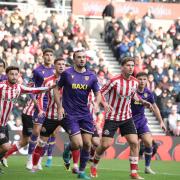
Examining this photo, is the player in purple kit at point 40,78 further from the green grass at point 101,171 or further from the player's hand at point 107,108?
the player's hand at point 107,108

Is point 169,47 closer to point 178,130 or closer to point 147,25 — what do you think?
point 147,25

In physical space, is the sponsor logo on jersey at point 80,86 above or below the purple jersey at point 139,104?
above

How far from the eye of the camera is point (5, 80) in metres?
18.8

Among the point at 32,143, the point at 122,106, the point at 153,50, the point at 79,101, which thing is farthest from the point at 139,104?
the point at 153,50

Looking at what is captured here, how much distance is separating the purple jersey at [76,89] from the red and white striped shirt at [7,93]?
1.75ft

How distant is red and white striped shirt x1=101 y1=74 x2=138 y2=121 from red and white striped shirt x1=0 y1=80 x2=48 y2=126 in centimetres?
148

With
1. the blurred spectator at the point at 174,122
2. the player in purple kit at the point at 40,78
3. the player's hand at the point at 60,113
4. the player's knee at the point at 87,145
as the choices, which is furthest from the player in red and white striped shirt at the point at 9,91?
the blurred spectator at the point at 174,122

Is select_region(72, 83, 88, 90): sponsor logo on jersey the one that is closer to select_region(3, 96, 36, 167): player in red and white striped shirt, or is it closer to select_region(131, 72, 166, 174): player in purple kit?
select_region(131, 72, 166, 174): player in purple kit

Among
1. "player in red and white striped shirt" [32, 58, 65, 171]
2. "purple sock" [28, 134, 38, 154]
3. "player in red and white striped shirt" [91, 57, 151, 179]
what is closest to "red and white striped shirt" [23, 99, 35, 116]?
"purple sock" [28, 134, 38, 154]

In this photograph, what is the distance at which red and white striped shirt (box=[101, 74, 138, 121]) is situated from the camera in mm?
19094

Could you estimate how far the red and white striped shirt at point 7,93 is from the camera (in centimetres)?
1847

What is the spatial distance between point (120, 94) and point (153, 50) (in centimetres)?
1638

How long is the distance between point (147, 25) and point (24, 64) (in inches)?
324

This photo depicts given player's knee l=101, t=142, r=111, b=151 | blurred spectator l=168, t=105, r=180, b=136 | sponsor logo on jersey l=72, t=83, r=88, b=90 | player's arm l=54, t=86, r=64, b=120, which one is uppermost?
sponsor logo on jersey l=72, t=83, r=88, b=90
